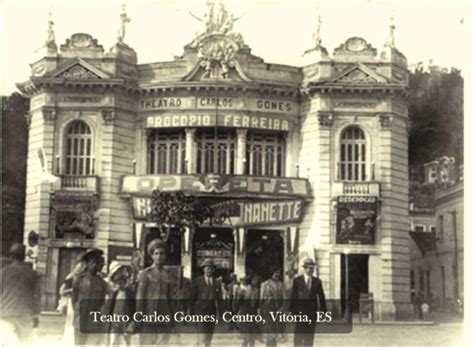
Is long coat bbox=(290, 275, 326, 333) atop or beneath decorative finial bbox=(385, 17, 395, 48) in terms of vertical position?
beneath

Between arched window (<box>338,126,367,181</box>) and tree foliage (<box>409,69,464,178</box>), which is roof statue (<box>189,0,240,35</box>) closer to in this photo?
arched window (<box>338,126,367,181</box>)

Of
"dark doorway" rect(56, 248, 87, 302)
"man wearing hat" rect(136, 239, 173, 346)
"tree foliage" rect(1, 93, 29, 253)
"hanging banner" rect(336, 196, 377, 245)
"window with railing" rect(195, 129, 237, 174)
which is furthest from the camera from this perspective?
"window with railing" rect(195, 129, 237, 174)

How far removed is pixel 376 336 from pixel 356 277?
6075mm

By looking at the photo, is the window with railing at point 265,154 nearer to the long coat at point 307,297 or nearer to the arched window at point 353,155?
the arched window at point 353,155

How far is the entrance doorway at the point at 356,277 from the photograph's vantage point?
83.6ft

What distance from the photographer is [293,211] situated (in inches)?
1009

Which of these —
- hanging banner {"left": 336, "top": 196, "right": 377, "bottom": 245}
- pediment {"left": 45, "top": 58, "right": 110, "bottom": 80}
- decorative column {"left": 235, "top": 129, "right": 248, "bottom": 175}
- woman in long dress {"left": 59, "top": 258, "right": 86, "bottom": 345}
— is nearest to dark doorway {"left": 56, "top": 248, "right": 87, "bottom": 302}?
pediment {"left": 45, "top": 58, "right": 110, "bottom": 80}

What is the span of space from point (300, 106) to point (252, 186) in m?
3.48

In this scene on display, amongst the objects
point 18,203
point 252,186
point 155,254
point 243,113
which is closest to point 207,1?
point 243,113

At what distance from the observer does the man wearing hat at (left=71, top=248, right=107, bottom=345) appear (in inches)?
486

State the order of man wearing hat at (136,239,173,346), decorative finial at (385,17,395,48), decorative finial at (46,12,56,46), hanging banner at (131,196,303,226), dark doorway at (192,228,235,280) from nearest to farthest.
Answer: man wearing hat at (136,239,173,346) → decorative finial at (46,12,56,46) → decorative finial at (385,17,395,48) → hanging banner at (131,196,303,226) → dark doorway at (192,228,235,280)

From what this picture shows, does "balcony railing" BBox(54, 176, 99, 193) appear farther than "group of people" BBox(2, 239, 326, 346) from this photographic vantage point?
Yes

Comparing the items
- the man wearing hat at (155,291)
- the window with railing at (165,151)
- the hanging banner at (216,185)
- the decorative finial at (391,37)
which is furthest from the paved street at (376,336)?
the decorative finial at (391,37)

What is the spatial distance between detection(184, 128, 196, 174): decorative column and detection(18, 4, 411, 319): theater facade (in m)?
0.04
